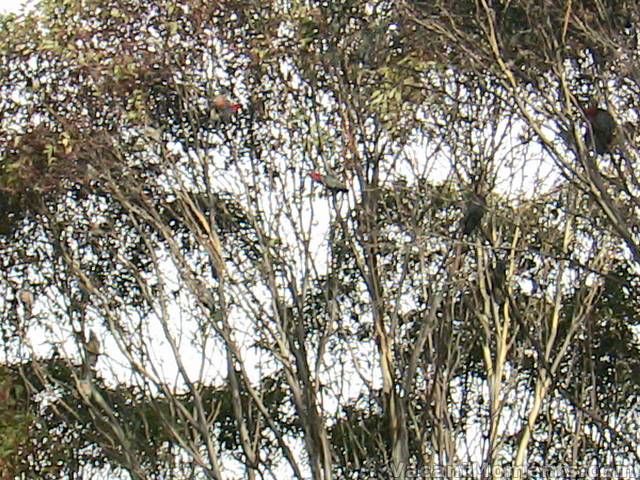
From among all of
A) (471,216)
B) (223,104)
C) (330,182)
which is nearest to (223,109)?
(223,104)

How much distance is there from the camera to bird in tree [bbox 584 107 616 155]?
722cm

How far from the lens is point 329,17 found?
33.3ft

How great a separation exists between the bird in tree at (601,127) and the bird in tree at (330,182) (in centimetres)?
306

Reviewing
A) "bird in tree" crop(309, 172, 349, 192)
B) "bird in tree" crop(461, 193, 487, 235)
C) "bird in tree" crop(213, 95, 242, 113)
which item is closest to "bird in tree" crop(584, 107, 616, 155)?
"bird in tree" crop(461, 193, 487, 235)

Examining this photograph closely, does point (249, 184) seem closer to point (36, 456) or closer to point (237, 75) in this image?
point (237, 75)

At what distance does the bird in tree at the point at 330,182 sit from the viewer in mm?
10008

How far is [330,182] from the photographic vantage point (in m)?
10.0

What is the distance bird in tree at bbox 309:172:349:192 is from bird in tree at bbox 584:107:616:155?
3.06 meters

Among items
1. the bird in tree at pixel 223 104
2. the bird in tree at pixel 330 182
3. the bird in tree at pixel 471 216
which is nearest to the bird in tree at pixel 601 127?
the bird in tree at pixel 471 216

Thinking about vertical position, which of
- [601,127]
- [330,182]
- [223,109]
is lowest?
[601,127]

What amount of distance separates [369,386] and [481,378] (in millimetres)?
2598

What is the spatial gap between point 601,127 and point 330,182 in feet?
10.4

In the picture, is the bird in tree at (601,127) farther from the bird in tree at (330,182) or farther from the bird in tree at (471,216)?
the bird in tree at (330,182)

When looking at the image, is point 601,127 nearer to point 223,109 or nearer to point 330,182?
point 330,182
